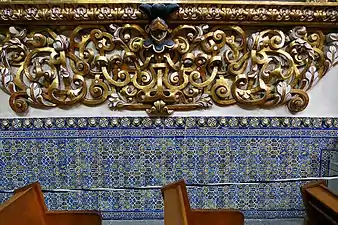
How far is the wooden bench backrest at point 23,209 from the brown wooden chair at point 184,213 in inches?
23.4

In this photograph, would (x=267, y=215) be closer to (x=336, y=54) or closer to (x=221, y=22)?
(x=336, y=54)

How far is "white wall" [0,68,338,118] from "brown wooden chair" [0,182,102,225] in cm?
67

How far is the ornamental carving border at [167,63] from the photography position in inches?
86.6

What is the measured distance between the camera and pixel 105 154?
2283 millimetres

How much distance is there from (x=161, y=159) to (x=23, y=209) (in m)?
1.00

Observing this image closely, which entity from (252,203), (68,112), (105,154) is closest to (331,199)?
(252,203)

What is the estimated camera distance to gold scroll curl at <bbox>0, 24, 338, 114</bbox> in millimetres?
2207

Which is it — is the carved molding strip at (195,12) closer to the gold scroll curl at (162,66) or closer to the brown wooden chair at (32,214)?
the gold scroll curl at (162,66)

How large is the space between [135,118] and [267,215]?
1.09 metres

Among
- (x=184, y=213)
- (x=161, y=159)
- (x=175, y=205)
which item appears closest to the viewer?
(x=184, y=213)

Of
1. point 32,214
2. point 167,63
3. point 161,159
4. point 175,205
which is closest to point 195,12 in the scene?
point 167,63

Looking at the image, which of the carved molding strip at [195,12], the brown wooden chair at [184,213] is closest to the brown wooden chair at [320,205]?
the brown wooden chair at [184,213]

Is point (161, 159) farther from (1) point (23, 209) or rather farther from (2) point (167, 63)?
(1) point (23, 209)

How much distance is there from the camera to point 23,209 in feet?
4.86
